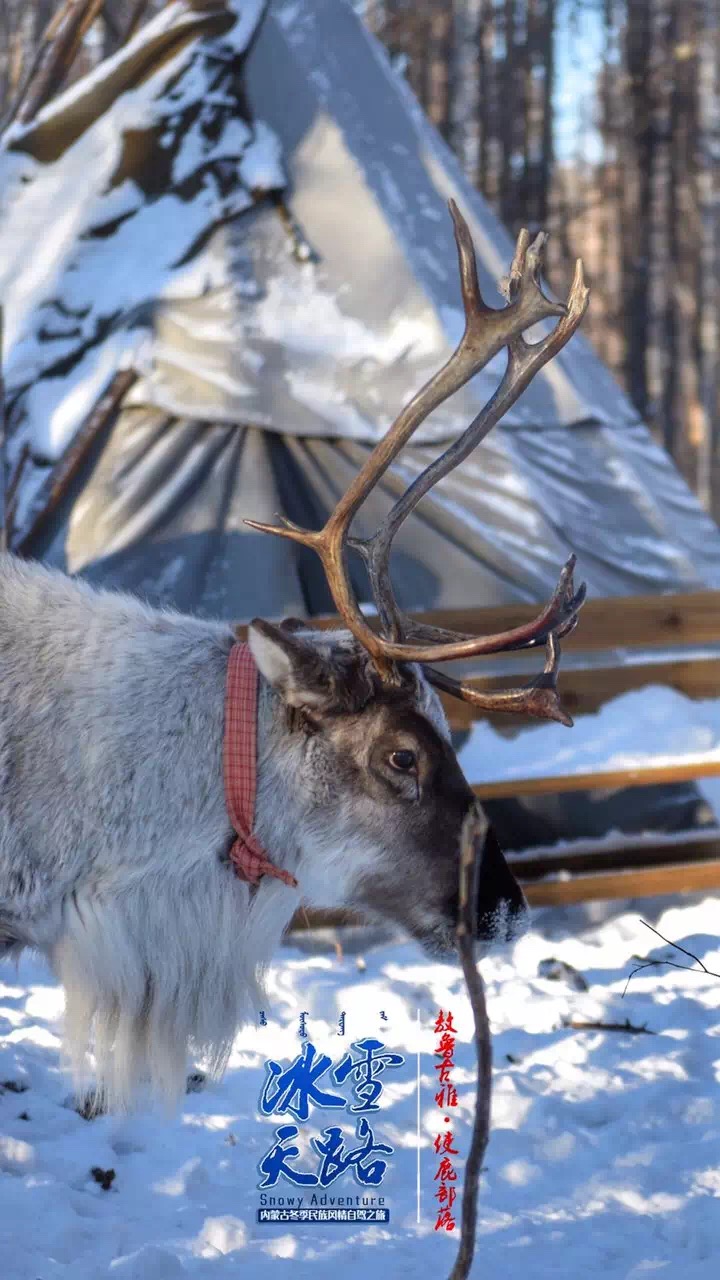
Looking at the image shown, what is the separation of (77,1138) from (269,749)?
1097 millimetres

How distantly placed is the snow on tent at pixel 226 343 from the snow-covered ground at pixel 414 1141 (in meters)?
1.43

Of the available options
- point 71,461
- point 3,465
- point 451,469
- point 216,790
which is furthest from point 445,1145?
point 3,465

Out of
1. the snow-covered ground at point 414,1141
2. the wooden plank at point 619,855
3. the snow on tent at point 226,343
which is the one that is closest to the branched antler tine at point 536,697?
the snow-covered ground at point 414,1141

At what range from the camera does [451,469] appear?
2523mm

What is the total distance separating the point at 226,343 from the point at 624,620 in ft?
6.18

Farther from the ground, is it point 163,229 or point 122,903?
point 163,229

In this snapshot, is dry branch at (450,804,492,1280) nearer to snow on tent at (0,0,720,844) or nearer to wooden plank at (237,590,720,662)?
wooden plank at (237,590,720,662)

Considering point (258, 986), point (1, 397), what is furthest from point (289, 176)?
point (258, 986)

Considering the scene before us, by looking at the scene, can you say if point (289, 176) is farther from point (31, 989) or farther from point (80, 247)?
point (31, 989)

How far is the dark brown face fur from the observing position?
2416 millimetres

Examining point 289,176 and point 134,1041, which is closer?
point 134,1041

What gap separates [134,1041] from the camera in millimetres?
2461

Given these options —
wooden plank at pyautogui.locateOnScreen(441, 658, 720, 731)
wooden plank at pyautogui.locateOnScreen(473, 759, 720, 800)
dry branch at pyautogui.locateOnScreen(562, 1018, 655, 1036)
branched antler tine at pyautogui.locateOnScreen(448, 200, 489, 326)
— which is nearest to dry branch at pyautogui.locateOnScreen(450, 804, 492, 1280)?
branched antler tine at pyautogui.locateOnScreen(448, 200, 489, 326)

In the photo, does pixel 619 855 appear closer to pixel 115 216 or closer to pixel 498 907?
pixel 498 907
